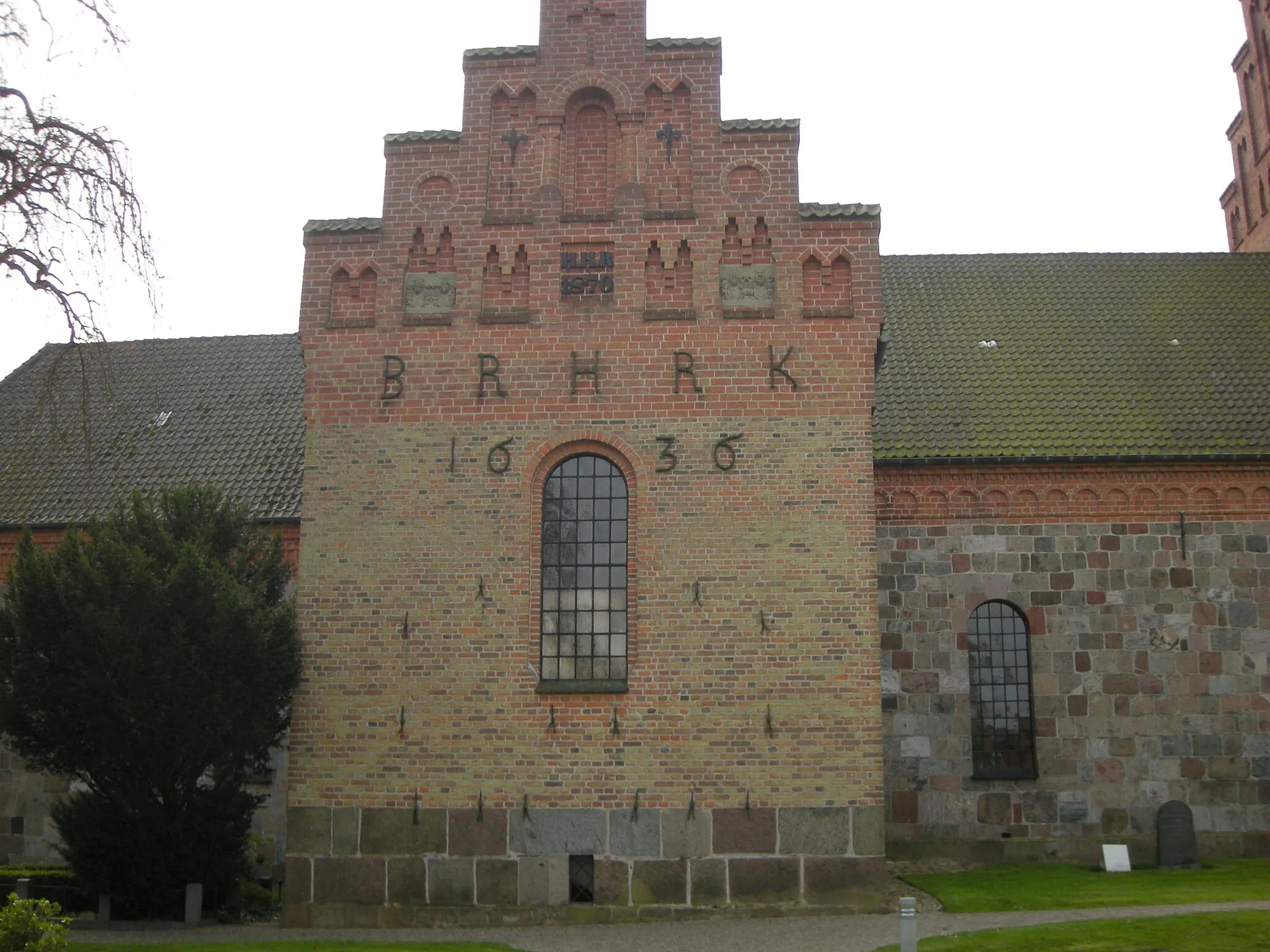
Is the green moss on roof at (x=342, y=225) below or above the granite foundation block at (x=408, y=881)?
above

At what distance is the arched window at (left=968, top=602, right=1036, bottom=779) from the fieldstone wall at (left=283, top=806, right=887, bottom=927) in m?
5.35

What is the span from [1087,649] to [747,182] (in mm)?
9285

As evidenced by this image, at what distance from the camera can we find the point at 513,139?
16547mm

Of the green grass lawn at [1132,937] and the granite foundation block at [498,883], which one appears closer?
the green grass lawn at [1132,937]

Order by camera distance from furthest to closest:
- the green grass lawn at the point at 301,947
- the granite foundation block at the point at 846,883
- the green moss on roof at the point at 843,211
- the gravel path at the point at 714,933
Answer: the green moss on roof at the point at 843,211, the granite foundation block at the point at 846,883, the gravel path at the point at 714,933, the green grass lawn at the point at 301,947

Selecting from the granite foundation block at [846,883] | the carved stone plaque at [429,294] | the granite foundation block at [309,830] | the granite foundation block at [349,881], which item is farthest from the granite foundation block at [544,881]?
the carved stone plaque at [429,294]

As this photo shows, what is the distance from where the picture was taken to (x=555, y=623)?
1550 cm

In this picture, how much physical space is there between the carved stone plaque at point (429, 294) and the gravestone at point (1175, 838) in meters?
12.9

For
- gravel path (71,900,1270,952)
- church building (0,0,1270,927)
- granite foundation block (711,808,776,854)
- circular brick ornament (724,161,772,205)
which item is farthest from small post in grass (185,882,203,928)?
circular brick ornament (724,161,772,205)

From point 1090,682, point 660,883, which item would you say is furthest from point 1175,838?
point 660,883

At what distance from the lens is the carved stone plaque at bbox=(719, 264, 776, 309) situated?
1602 cm

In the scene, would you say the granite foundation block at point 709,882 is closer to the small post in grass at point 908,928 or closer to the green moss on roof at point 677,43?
the small post in grass at point 908,928

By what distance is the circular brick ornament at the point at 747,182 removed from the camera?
16203 mm

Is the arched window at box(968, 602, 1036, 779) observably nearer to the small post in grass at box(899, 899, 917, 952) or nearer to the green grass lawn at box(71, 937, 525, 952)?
the small post in grass at box(899, 899, 917, 952)
